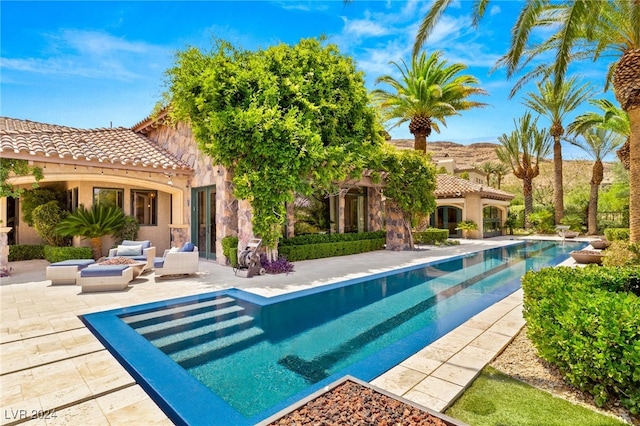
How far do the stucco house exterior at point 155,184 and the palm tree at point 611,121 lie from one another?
57.7 ft

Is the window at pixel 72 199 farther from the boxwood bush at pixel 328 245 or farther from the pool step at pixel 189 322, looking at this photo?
the pool step at pixel 189 322

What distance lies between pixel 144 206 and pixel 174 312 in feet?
34.7

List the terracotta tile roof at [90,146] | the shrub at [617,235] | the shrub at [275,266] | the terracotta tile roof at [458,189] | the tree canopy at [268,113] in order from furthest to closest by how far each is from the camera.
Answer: the terracotta tile roof at [458,189] → the shrub at [617,235] → the shrub at [275,266] → the terracotta tile roof at [90,146] → the tree canopy at [268,113]

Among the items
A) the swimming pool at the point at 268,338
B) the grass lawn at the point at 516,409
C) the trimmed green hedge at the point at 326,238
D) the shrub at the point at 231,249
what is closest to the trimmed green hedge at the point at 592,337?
the grass lawn at the point at 516,409

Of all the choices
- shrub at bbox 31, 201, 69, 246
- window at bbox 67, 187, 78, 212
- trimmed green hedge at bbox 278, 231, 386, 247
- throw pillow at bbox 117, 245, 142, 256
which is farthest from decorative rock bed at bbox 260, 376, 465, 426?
window at bbox 67, 187, 78, 212

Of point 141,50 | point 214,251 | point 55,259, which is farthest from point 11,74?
point 214,251

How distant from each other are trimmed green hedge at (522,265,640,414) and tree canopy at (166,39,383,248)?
27.1ft

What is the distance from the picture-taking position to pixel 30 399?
144 inches

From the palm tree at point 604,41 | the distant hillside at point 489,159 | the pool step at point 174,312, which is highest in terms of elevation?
the distant hillside at point 489,159

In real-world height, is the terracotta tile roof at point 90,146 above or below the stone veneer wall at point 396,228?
above

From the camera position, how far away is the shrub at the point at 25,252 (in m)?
14.6

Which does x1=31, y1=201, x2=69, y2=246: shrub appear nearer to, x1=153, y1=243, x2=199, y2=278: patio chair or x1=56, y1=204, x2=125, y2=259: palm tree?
x1=56, y1=204, x2=125, y2=259: palm tree

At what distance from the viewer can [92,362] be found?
4590mm

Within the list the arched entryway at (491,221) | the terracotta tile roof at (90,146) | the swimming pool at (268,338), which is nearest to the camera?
the swimming pool at (268,338)
